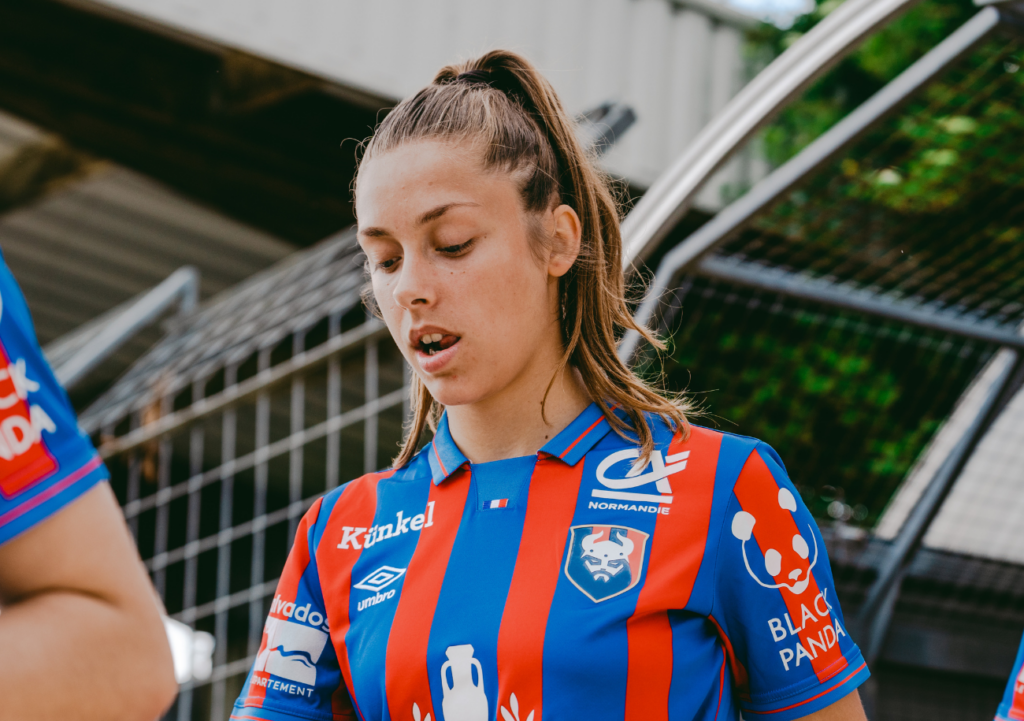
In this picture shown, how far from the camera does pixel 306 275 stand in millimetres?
4738

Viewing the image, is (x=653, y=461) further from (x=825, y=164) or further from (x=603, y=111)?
(x=603, y=111)

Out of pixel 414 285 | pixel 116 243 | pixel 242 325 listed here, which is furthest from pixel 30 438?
pixel 116 243

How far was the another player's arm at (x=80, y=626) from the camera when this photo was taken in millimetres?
680

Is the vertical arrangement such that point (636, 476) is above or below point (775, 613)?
above

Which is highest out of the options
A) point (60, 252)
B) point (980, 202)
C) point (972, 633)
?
point (980, 202)

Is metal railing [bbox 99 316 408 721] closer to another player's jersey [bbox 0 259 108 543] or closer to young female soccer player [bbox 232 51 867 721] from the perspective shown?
young female soccer player [bbox 232 51 867 721]

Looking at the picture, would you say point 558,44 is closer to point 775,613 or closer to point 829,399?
point 829,399

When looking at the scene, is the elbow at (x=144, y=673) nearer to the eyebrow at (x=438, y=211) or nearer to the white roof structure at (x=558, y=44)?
the eyebrow at (x=438, y=211)

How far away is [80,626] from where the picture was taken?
706 millimetres

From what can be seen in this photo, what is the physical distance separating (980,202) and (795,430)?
4.94ft

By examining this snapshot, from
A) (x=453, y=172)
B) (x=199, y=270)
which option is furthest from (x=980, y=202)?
(x=199, y=270)

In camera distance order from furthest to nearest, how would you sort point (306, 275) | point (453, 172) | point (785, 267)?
point (306, 275)
point (785, 267)
point (453, 172)

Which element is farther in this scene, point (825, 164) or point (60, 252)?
point (60, 252)

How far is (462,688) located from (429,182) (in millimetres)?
670
